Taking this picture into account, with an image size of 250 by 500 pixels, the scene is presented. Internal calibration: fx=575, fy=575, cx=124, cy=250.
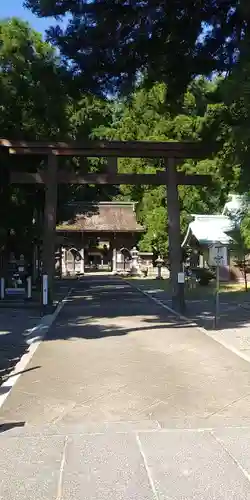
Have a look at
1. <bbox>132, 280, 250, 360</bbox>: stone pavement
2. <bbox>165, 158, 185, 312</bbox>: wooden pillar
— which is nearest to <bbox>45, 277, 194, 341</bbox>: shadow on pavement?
<bbox>165, 158, 185, 312</bbox>: wooden pillar

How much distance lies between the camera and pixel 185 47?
1373cm

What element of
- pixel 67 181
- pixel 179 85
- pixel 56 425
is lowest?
pixel 56 425

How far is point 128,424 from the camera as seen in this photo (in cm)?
603

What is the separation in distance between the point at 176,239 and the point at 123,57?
6503 millimetres

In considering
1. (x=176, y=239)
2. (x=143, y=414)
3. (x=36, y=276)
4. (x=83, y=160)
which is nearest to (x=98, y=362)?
(x=143, y=414)

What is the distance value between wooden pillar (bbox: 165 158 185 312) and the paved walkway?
6.57 m

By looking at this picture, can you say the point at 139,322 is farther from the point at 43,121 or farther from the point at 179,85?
the point at 43,121

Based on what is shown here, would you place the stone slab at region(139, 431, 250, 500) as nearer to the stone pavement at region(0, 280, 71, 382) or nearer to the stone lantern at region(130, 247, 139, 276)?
the stone pavement at region(0, 280, 71, 382)

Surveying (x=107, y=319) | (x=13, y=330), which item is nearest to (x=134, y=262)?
(x=107, y=319)

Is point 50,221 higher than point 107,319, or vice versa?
point 50,221

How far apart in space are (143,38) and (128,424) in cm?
1002

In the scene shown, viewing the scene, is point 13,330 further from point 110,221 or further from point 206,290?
point 110,221

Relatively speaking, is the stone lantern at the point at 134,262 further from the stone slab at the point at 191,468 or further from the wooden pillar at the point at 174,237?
the stone slab at the point at 191,468

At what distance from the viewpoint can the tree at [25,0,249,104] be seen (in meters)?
12.7
